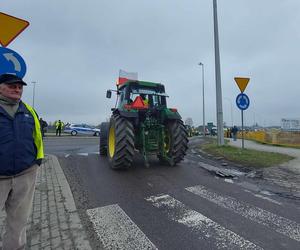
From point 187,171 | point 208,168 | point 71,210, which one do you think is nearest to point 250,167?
point 208,168

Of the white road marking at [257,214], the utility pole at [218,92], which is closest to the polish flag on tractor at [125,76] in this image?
the utility pole at [218,92]

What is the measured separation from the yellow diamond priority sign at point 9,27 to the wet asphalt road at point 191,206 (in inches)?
122

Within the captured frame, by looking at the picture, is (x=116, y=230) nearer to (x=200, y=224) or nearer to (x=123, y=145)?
(x=200, y=224)

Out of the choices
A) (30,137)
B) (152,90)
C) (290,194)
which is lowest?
(290,194)

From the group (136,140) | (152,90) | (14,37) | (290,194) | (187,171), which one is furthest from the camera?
(152,90)

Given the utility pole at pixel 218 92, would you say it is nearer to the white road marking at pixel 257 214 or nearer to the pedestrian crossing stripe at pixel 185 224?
the white road marking at pixel 257 214

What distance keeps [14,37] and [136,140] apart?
17.2 ft

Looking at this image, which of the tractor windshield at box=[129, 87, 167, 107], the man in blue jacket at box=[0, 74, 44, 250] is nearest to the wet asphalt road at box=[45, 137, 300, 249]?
the man in blue jacket at box=[0, 74, 44, 250]

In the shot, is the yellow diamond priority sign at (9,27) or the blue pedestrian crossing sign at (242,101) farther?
the blue pedestrian crossing sign at (242,101)

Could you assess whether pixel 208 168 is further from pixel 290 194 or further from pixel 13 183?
pixel 13 183

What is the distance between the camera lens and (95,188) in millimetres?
6922

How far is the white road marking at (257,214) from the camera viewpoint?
14.7ft

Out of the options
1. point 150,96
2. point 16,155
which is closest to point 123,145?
point 150,96

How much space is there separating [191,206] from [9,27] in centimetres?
435
